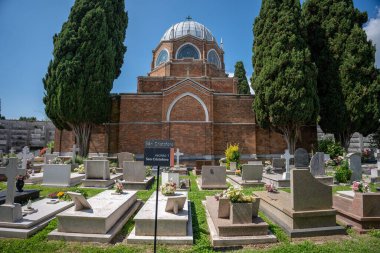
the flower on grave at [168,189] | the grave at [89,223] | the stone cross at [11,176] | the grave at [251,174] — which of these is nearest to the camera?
the grave at [89,223]

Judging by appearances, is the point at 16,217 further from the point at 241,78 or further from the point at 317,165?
the point at 241,78

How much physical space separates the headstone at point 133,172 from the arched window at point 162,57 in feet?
64.6

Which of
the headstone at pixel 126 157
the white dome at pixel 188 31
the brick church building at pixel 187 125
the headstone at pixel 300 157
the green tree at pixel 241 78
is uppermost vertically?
the white dome at pixel 188 31

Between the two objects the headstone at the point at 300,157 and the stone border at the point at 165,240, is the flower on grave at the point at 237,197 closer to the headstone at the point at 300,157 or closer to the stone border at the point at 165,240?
the stone border at the point at 165,240

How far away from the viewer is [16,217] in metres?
5.25

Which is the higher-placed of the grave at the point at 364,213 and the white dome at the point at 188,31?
the white dome at the point at 188,31

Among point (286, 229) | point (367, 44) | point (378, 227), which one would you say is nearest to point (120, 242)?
point (286, 229)

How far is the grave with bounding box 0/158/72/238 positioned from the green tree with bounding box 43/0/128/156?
43.8ft

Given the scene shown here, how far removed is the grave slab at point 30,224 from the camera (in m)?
4.94


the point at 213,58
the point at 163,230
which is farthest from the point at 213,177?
the point at 213,58

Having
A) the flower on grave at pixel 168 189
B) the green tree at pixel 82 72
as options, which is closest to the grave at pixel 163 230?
the flower on grave at pixel 168 189

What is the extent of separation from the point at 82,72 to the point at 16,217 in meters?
15.3

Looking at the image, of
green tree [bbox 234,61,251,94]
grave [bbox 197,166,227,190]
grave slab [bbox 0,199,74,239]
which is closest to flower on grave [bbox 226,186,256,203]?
grave slab [bbox 0,199,74,239]

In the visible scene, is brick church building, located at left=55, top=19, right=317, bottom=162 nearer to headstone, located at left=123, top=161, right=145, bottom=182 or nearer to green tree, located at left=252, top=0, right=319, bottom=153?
green tree, located at left=252, top=0, right=319, bottom=153
